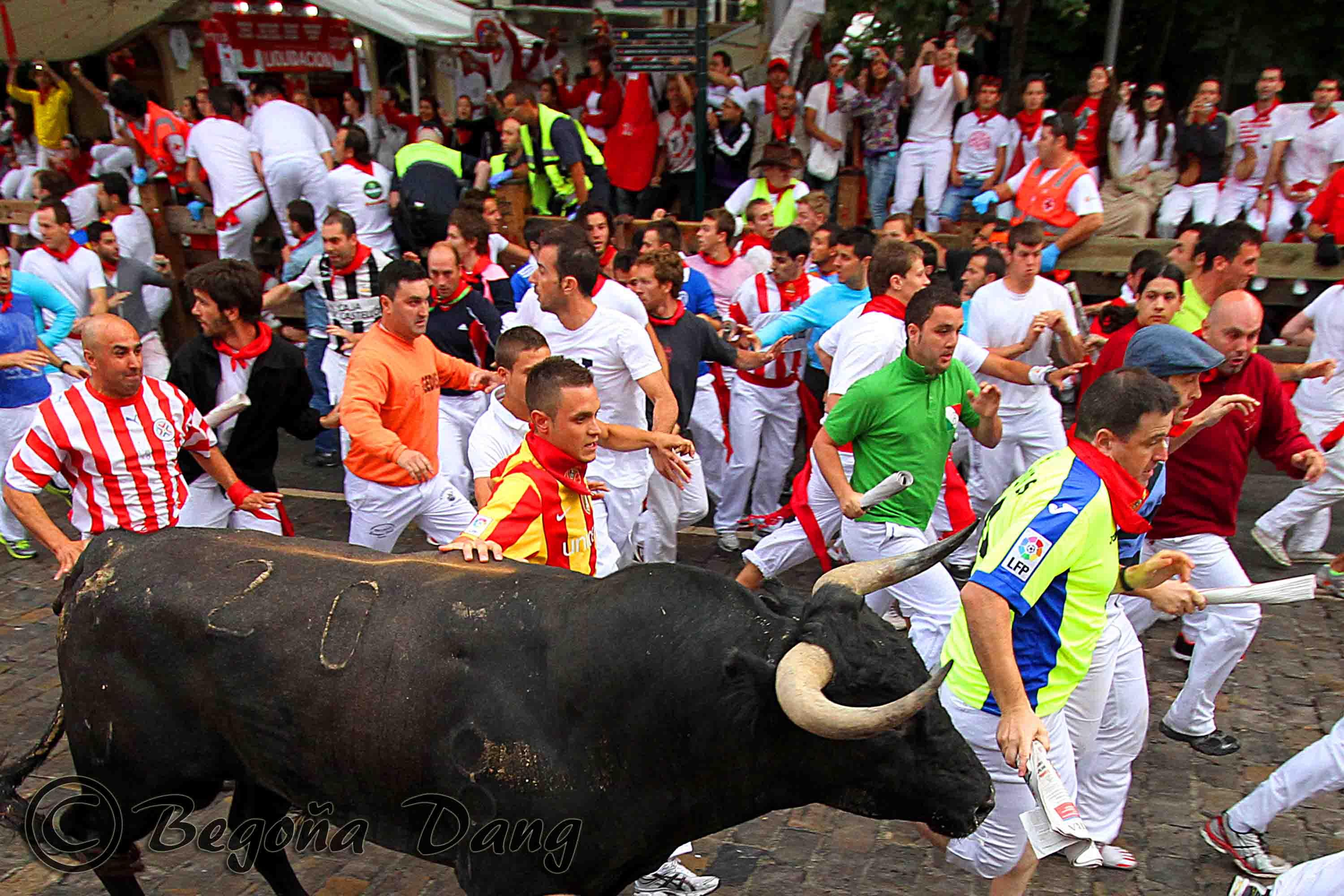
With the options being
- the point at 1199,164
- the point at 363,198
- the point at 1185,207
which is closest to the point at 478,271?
the point at 363,198

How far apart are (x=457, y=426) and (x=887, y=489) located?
3.49m

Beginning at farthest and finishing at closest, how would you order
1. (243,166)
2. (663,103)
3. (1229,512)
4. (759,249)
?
(663,103) < (243,166) < (759,249) < (1229,512)

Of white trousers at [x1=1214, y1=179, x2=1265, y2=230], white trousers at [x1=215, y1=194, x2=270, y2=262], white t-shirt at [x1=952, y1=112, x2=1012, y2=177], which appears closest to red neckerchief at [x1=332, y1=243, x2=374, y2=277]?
white trousers at [x1=215, y1=194, x2=270, y2=262]

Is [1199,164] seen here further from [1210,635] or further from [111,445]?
[111,445]

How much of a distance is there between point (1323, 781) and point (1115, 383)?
1850 millimetres

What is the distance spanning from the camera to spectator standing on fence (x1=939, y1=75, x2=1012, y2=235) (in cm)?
1098

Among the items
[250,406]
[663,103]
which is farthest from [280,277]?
[250,406]

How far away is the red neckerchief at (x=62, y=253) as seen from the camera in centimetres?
867

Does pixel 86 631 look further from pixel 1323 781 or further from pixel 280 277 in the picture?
pixel 280 277

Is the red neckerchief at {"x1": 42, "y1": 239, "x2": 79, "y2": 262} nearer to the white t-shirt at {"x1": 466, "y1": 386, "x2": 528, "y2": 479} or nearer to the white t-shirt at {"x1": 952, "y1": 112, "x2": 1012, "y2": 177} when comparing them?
the white t-shirt at {"x1": 466, "y1": 386, "x2": 528, "y2": 479}

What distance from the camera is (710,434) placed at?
26.7 feet

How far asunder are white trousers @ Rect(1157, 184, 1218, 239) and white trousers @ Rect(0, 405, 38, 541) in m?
9.66

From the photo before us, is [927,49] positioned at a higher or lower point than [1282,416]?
higher

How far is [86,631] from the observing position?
3.64 meters
